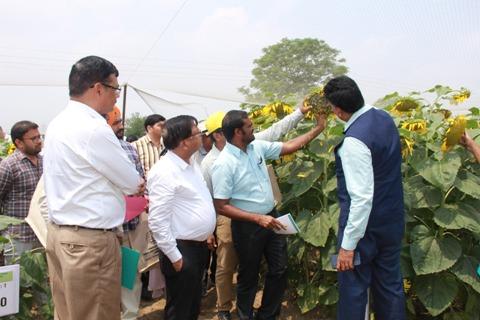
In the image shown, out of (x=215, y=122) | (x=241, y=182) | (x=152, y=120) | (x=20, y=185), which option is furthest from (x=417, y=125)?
(x=20, y=185)

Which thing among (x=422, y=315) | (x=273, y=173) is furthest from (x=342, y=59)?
(x=422, y=315)

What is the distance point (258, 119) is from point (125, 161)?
2064 mm

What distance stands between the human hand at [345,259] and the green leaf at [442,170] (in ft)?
2.41

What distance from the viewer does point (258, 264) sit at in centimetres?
321

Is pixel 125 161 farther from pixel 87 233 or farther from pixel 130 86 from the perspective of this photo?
pixel 130 86

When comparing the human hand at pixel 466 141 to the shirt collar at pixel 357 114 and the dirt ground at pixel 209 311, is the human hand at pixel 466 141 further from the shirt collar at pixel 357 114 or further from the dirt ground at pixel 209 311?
the dirt ground at pixel 209 311

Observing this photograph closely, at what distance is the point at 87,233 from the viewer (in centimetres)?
208

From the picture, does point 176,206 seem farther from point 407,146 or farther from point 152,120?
point 152,120

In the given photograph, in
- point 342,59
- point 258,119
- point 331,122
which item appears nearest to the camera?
point 331,122

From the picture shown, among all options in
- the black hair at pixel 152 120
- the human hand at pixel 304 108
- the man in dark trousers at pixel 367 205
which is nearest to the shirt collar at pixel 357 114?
the man in dark trousers at pixel 367 205

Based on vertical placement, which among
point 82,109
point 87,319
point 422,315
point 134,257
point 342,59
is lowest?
point 422,315

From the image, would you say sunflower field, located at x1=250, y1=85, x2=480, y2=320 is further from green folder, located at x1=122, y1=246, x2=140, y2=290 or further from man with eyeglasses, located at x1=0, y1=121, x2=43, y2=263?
man with eyeglasses, located at x1=0, y1=121, x2=43, y2=263

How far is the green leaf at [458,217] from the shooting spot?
283 centimetres

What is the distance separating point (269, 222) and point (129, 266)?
94 cm
